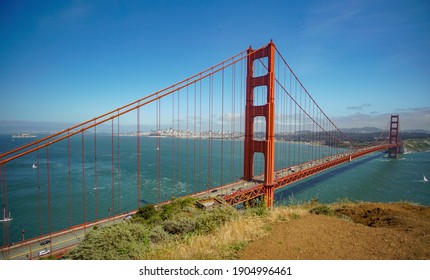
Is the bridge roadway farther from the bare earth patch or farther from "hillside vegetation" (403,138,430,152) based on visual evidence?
"hillside vegetation" (403,138,430,152)

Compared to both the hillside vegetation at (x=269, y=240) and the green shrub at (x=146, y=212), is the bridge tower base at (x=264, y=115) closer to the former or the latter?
the green shrub at (x=146, y=212)

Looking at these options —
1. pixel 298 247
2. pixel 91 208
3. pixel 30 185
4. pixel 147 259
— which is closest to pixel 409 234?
pixel 298 247

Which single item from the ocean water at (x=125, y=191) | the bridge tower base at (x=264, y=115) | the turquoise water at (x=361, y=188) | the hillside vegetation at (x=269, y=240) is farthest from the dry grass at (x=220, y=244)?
the turquoise water at (x=361, y=188)

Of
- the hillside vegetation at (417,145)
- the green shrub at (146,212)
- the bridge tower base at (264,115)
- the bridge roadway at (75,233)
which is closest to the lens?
the bridge roadway at (75,233)

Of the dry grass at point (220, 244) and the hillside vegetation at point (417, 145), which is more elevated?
the dry grass at point (220, 244)

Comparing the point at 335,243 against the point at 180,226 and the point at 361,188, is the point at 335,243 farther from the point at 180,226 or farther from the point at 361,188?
the point at 361,188

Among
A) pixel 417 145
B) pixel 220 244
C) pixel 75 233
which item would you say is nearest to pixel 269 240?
pixel 220 244

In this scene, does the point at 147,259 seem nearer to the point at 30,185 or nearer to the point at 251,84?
the point at 251,84

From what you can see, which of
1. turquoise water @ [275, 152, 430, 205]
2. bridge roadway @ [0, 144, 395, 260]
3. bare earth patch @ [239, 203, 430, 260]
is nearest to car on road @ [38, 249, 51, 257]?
bridge roadway @ [0, 144, 395, 260]
